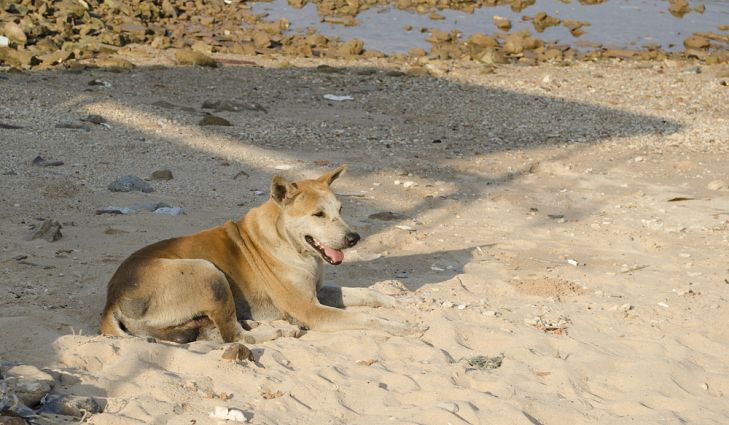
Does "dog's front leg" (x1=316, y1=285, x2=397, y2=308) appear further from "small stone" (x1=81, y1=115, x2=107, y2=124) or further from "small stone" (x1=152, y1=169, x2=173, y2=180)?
"small stone" (x1=81, y1=115, x2=107, y2=124)

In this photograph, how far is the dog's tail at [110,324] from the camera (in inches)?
258

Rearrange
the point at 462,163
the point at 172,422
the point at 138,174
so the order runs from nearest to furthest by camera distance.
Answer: the point at 172,422
the point at 138,174
the point at 462,163

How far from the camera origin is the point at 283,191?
742cm

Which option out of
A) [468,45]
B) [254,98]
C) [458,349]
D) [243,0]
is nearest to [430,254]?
[458,349]

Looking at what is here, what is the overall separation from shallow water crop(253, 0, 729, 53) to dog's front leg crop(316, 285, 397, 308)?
14.7 m

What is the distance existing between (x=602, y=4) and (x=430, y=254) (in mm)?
22873

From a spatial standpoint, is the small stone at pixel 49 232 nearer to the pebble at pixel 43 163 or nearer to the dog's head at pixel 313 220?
the dog's head at pixel 313 220

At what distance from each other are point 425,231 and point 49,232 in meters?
3.60

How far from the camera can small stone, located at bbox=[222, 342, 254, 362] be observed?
6.15 meters

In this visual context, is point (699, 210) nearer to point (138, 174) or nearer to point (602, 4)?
point (138, 174)

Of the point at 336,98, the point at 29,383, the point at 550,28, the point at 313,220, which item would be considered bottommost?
the point at 550,28

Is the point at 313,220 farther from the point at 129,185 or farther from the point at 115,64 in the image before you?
the point at 115,64

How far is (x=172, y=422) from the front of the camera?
5172mm

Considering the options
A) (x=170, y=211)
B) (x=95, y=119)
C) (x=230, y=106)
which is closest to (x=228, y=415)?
(x=170, y=211)
